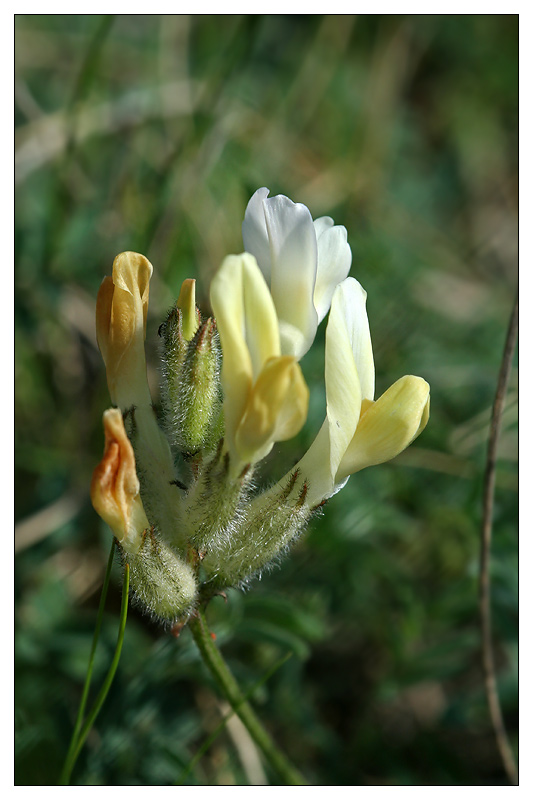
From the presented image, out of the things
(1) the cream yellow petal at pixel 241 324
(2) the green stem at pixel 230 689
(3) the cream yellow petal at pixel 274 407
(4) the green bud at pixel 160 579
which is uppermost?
(1) the cream yellow petal at pixel 241 324

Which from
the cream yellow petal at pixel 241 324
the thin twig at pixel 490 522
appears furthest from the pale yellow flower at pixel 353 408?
the thin twig at pixel 490 522

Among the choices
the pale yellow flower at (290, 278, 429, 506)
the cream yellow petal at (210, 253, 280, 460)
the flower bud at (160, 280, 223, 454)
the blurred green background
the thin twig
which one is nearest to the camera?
the cream yellow petal at (210, 253, 280, 460)

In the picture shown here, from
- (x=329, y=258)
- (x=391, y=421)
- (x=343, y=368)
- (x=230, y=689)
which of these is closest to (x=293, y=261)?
(x=329, y=258)

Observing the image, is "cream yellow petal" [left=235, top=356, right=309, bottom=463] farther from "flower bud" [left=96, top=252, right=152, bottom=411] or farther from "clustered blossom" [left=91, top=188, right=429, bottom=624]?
"flower bud" [left=96, top=252, right=152, bottom=411]

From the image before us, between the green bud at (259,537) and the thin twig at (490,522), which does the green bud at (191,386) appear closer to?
the green bud at (259,537)

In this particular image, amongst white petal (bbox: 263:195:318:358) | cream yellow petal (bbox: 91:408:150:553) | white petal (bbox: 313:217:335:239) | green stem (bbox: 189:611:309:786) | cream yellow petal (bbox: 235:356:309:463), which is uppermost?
white petal (bbox: 313:217:335:239)

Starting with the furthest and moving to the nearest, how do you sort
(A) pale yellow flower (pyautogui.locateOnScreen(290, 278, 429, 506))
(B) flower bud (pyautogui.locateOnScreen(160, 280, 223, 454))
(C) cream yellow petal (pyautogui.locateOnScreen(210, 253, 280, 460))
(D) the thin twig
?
(D) the thin twig
(B) flower bud (pyautogui.locateOnScreen(160, 280, 223, 454))
(A) pale yellow flower (pyautogui.locateOnScreen(290, 278, 429, 506))
(C) cream yellow petal (pyautogui.locateOnScreen(210, 253, 280, 460))

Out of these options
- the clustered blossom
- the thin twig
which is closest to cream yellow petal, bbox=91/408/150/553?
the clustered blossom

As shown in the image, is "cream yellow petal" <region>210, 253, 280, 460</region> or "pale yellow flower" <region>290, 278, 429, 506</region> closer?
"cream yellow petal" <region>210, 253, 280, 460</region>
